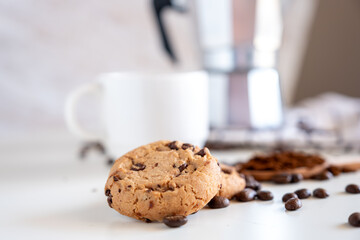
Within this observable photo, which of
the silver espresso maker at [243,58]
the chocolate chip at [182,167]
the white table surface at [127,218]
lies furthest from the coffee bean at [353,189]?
the silver espresso maker at [243,58]

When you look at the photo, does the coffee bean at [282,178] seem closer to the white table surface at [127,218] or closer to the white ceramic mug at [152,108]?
the white table surface at [127,218]

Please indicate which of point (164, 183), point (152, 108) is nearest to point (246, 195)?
point (164, 183)

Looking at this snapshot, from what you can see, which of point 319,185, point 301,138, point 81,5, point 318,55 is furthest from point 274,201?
point 318,55

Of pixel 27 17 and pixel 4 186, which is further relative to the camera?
pixel 27 17

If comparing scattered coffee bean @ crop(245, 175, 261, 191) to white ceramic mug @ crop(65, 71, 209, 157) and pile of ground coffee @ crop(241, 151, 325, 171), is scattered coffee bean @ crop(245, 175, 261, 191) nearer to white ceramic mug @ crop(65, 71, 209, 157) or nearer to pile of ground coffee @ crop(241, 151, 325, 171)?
pile of ground coffee @ crop(241, 151, 325, 171)

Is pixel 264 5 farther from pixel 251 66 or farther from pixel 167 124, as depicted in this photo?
pixel 167 124

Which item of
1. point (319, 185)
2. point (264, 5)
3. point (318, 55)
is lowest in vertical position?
point (319, 185)

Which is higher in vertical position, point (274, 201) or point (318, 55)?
point (318, 55)
